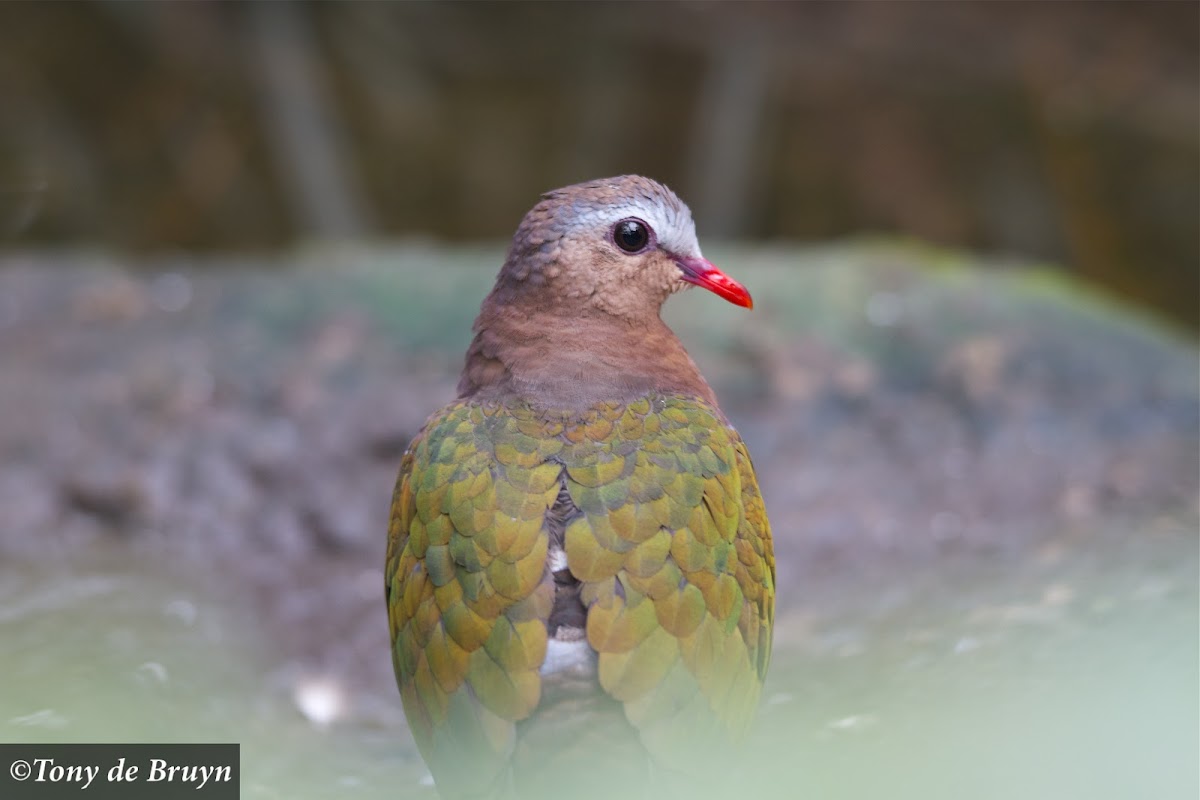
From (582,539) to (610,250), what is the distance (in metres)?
0.78

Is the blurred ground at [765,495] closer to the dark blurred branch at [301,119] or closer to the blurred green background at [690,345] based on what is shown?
the blurred green background at [690,345]

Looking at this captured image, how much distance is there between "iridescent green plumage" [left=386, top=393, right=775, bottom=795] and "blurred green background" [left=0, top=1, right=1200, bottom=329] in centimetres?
568

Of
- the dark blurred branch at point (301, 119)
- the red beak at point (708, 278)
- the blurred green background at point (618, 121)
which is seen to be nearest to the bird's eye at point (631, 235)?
the red beak at point (708, 278)

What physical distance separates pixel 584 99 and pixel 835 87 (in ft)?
6.16

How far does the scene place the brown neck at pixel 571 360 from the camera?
119 inches

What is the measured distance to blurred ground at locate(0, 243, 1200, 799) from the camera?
313 centimetres

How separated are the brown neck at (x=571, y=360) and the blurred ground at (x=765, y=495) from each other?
2.78 feet

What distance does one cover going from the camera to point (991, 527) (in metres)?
4.45

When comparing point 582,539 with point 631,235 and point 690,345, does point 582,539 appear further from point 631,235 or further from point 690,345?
point 690,345

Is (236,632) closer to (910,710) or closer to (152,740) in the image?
(152,740)

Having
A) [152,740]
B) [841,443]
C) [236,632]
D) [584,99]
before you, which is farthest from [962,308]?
[584,99]

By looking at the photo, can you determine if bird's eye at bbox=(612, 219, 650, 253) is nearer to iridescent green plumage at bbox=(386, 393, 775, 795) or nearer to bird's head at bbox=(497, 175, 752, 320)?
bird's head at bbox=(497, 175, 752, 320)

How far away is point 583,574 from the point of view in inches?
103

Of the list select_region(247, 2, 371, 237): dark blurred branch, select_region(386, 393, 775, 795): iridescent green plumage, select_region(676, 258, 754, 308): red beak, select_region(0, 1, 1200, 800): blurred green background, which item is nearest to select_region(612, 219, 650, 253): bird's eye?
select_region(676, 258, 754, 308): red beak
